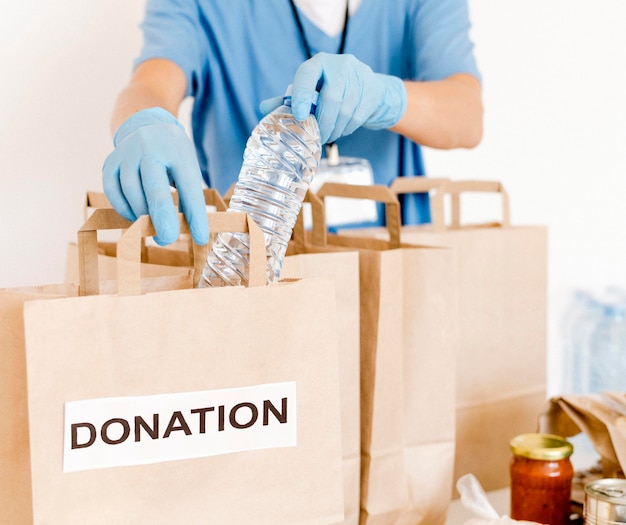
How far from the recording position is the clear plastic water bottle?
0.79 metres

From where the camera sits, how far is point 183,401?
66 centimetres

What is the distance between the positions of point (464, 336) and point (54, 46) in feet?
3.66

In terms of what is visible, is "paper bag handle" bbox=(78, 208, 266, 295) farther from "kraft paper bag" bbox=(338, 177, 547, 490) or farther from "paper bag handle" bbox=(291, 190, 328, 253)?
"kraft paper bag" bbox=(338, 177, 547, 490)

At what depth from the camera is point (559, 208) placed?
2.33 meters

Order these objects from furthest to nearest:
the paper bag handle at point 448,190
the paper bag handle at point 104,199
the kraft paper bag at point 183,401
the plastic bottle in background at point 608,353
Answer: the plastic bottle in background at point 608,353 < the paper bag handle at point 448,190 < the paper bag handle at point 104,199 < the kraft paper bag at point 183,401

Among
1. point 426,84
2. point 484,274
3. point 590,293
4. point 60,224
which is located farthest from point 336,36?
point 590,293

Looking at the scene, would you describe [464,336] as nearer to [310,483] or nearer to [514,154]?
[310,483]

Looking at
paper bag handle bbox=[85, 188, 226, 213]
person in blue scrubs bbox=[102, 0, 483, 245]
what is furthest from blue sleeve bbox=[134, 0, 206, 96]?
paper bag handle bbox=[85, 188, 226, 213]

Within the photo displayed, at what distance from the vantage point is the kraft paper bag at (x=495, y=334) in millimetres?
1098

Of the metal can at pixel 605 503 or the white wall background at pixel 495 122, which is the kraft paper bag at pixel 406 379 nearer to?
the metal can at pixel 605 503

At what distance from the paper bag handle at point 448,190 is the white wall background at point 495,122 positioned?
801mm

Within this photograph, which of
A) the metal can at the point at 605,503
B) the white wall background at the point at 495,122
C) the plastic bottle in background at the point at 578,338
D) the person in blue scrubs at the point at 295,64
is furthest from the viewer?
the plastic bottle in background at the point at 578,338

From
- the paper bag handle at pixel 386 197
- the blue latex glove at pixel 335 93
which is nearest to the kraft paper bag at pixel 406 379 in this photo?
the paper bag handle at pixel 386 197

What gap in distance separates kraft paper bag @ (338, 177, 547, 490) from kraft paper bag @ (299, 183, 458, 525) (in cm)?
14
